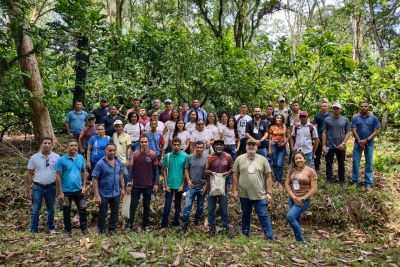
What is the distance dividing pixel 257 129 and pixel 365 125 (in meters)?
2.77

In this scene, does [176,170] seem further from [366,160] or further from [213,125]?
[366,160]

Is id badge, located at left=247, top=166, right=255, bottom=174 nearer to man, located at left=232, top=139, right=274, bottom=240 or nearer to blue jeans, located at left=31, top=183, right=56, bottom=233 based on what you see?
man, located at left=232, top=139, right=274, bottom=240

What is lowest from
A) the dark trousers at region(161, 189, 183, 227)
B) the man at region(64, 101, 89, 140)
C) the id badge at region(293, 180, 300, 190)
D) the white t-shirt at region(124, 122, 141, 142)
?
the dark trousers at region(161, 189, 183, 227)

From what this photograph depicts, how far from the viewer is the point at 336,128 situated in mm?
9195

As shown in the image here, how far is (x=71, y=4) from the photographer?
921 centimetres

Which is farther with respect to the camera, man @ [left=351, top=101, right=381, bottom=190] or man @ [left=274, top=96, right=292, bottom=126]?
man @ [left=274, top=96, right=292, bottom=126]

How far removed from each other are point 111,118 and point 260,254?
5.51 metres

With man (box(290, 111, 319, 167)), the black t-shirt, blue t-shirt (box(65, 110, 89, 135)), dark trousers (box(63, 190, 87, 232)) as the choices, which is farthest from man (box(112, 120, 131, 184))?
man (box(290, 111, 319, 167))

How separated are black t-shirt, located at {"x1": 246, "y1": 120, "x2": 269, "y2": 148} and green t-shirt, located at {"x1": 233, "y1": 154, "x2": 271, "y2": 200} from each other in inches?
102

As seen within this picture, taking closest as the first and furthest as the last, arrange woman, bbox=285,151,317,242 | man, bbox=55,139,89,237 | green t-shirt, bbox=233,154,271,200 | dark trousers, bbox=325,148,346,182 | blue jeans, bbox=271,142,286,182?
1. woman, bbox=285,151,317,242
2. green t-shirt, bbox=233,154,271,200
3. man, bbox=55,139,89,237
4. dark trousers, bbox=325,148,346,182
5. blue jeans, bbox=271,142,286,182

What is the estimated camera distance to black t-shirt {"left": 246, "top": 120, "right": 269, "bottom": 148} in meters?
9.46

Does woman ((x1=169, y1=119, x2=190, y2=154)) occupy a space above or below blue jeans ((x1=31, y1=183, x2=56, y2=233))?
above

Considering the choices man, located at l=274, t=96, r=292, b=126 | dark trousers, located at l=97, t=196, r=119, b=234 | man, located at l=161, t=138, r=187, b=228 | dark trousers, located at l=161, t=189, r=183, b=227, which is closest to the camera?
dark trousers, located at l=97, t=196, r=119, b=234

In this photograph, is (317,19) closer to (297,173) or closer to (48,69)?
(48,69)
